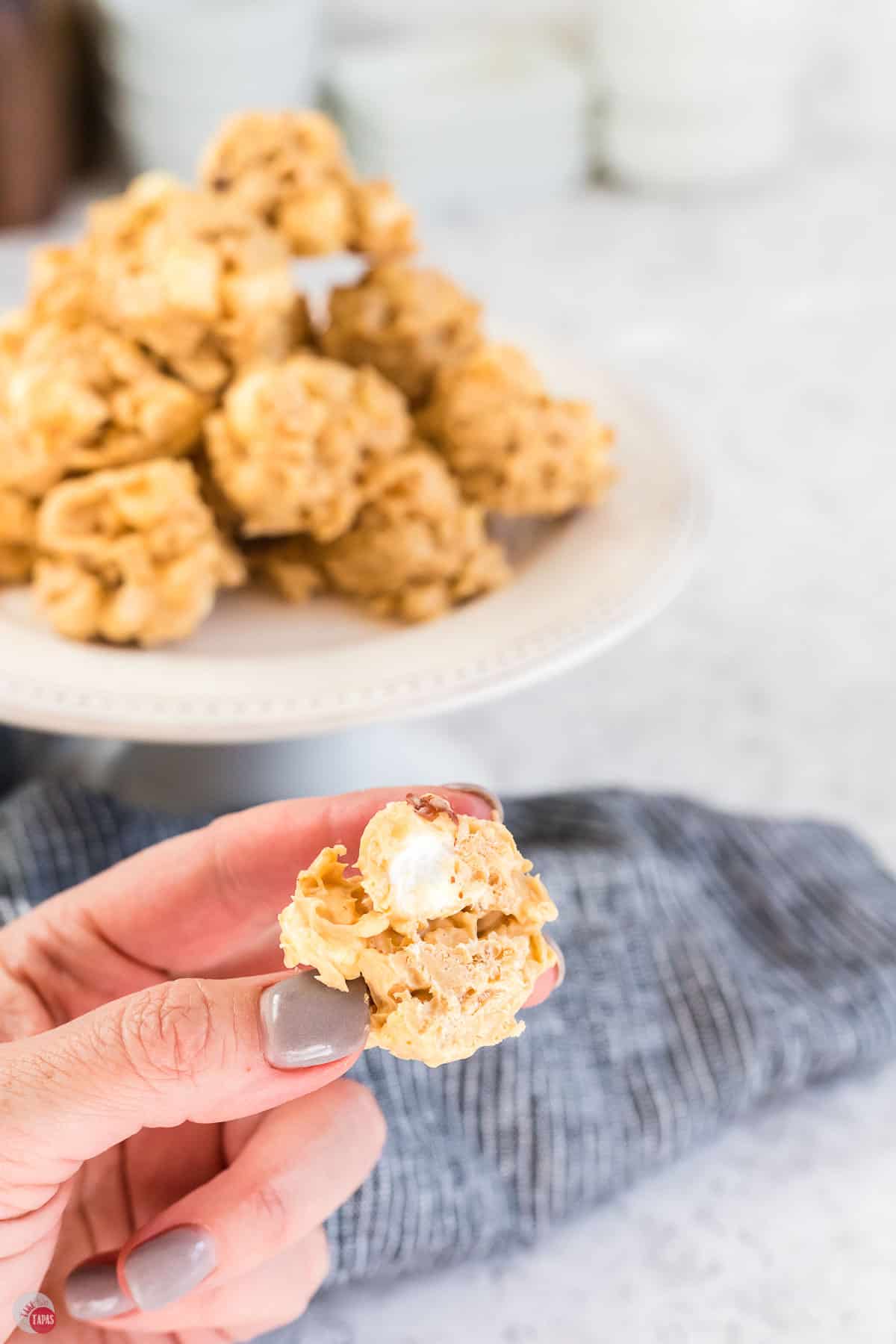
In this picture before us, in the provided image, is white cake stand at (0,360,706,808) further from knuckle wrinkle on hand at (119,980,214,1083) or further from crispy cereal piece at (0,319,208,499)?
knuckle wrinkle on hand at (119,980,214,1083)

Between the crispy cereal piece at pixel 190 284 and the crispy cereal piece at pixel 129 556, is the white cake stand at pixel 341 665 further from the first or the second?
the crispy cereal piece at pixel 190 284

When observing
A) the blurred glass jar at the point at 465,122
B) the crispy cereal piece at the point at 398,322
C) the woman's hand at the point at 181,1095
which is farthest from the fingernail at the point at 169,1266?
the blurred glass jar at the point at 465,122

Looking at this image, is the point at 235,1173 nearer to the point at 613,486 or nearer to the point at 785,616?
the point at 613,486

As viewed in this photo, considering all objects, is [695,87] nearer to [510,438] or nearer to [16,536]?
[510,438]

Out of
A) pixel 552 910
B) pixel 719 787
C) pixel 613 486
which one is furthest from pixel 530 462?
pixel 552 910

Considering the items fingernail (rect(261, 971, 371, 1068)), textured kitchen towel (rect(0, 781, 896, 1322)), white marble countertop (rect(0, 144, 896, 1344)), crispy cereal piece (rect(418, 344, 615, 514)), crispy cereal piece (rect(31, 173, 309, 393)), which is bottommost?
white marble countertop (rect(0, 144, 896, 1344))

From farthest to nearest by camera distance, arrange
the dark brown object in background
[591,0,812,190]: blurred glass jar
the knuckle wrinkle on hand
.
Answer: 1. [591,0,812,190]: blurred glass jar
2. the dark brown object in background
3. the knuckle wrinkle on hand

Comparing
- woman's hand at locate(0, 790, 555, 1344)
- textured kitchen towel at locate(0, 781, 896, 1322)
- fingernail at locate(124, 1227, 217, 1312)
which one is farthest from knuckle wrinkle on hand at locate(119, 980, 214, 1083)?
textured kitchen towel at locate(0, 781, 896, 1322)
